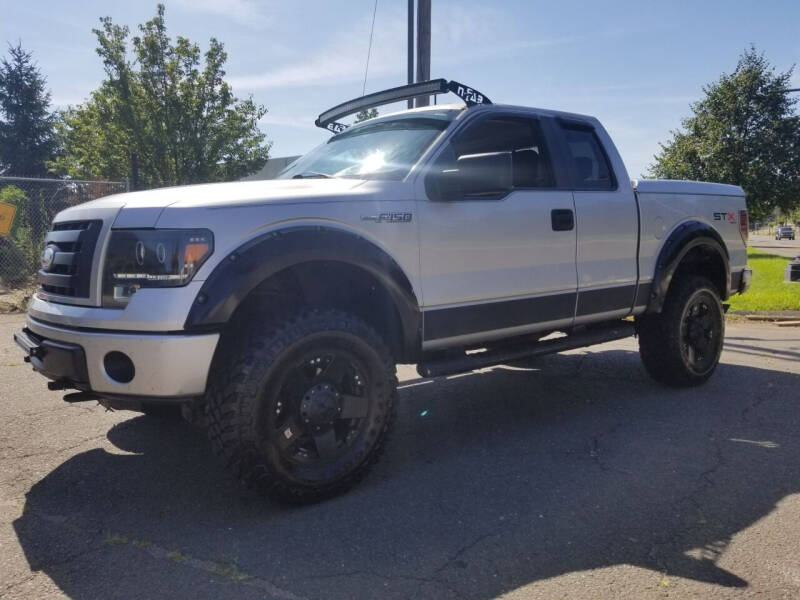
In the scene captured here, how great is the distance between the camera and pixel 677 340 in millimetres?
5133

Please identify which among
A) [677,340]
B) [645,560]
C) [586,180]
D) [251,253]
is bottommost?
[645,560]

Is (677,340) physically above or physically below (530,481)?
above

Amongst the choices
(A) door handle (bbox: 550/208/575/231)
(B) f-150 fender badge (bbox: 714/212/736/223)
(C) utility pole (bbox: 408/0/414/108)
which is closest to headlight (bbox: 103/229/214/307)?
(A) door handle (bbox: 550/208/575/231)

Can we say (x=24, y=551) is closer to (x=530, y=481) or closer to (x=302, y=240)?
(x=302, y=240)

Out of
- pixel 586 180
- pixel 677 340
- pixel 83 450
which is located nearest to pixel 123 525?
pixel 83 450

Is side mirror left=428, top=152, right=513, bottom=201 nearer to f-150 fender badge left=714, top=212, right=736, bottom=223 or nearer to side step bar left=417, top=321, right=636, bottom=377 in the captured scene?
side step bar left=417, top=321, right=636, bottom=377

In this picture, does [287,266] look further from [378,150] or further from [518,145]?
[518,145]

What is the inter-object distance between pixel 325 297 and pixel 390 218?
56cm

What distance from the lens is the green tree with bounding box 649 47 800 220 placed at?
31594mm

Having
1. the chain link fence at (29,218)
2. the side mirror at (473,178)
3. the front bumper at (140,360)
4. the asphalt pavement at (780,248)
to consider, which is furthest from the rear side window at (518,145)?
the asphalt pavement at (780,248)

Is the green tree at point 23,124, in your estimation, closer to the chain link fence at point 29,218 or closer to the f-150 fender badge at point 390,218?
the chain link fence at point 29,218

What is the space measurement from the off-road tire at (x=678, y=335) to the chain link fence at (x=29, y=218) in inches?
338

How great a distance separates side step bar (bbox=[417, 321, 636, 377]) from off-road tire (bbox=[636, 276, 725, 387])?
0.88ft

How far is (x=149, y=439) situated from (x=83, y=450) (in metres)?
0.38
